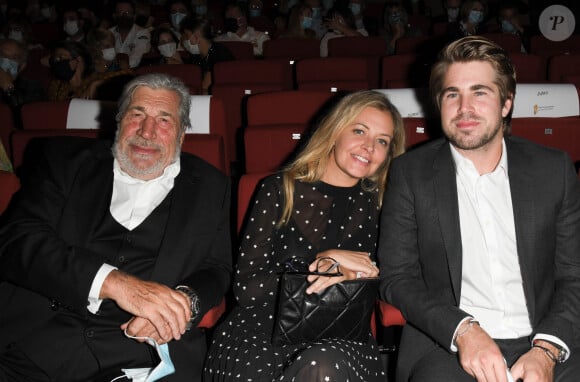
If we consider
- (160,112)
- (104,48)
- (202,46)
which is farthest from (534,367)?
(104,48)

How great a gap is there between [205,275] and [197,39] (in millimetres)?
3497

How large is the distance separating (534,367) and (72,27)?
6540mm

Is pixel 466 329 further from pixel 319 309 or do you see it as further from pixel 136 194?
pixel 136 194

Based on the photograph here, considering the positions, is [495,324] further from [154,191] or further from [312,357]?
[154,191]

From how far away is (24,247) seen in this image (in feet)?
5.40

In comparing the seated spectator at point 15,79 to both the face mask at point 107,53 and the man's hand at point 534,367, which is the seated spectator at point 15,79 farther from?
the man's hand at point 534,367

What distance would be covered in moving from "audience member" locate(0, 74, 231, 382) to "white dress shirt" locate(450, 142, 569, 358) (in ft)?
2.57

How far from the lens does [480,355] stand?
1.49 meters

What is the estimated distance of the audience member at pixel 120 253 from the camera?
63.8 inches

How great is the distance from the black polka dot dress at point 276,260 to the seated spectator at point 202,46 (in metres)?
2.97

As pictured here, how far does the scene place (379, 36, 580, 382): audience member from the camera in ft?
5.41

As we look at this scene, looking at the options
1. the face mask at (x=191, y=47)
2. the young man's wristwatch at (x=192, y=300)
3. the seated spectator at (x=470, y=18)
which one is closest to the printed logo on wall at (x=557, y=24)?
the seated spectator at (x=470, y=18)

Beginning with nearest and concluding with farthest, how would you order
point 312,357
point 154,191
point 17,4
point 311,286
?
point 312,357 < point 311,286 < point 154,191 < point 17,4

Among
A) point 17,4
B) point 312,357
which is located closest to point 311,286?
point 312,357
